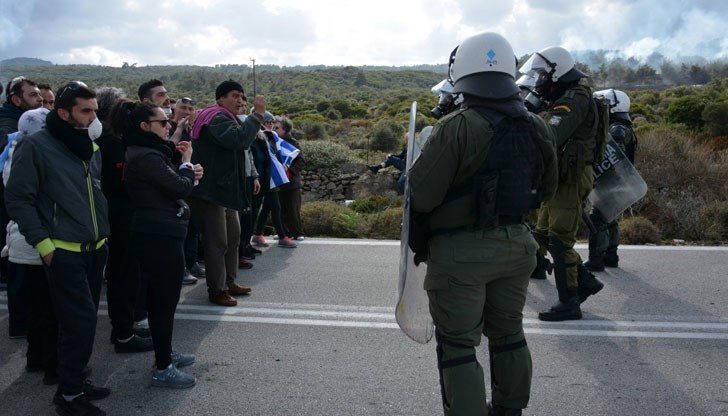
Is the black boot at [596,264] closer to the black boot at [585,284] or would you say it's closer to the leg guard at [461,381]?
the black boot at [585,284]

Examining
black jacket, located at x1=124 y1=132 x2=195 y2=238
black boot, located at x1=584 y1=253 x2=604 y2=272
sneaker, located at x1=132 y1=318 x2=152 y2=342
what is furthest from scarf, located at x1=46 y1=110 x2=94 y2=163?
black boot, located at x1=584 y1=253 x2=604 y2=272

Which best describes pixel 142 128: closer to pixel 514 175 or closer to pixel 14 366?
pixel 14 366

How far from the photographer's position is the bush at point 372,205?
1067cm

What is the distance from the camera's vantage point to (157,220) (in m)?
3.85

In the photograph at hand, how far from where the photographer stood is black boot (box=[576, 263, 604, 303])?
5.25 metres

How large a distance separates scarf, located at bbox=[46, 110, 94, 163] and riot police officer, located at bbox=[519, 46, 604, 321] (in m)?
3.43

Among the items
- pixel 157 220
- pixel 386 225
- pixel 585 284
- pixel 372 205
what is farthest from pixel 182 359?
pixel 372 205

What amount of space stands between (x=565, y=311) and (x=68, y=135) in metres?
3.93

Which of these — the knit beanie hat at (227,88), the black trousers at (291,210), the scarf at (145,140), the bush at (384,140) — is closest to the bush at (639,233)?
the black trousers at (291,210)

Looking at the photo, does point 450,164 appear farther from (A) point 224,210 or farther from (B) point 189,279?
(B) point 189,279

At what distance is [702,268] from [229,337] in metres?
5.09

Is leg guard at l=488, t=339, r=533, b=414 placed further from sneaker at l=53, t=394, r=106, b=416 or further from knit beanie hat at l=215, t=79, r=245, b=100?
knit beanie hat at l=215, t=79, r=245, b=100

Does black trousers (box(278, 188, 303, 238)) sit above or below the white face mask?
below

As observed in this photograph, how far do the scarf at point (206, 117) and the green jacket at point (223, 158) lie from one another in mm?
36
